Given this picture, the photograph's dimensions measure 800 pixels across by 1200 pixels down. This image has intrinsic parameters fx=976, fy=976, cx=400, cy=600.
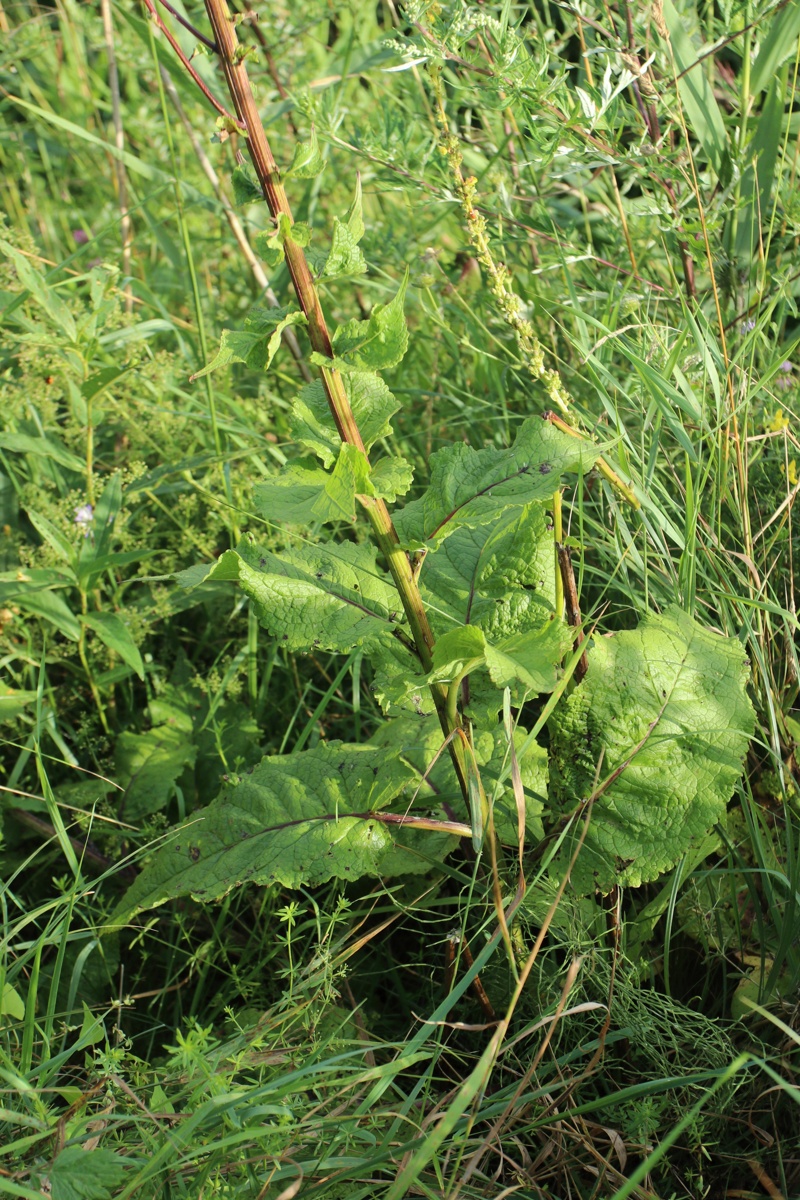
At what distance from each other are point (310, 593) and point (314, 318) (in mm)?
377

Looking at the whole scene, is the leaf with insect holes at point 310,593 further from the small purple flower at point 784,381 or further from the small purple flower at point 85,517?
the small purple flower at point 784,381

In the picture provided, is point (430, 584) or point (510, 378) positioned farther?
point (510, 378)

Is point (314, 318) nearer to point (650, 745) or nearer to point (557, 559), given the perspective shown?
point (557, 559)

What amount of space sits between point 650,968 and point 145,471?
148cm

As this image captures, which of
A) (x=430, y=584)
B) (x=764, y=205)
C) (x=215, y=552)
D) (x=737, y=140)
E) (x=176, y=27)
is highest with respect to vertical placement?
(x=176, y=27)

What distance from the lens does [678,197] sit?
6.41 feet

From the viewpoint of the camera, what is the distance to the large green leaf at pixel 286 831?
135 cm

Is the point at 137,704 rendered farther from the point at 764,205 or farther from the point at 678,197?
the point at 764,205

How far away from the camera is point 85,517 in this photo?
2.10 m

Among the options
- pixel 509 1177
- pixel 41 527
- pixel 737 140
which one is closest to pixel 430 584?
pixel 509 1177

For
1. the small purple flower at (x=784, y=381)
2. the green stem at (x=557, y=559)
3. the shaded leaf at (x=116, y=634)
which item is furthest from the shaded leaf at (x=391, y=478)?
the small purple flower at (x=784, y=381)

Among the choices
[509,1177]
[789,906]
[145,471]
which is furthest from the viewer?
[145,471]

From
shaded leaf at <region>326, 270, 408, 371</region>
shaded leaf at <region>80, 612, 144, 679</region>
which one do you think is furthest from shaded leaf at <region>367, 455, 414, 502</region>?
shaded leaf at <region>80, 612, 144, 679</region>

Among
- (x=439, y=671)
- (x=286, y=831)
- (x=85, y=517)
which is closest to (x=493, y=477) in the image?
(x=439, y=671)
